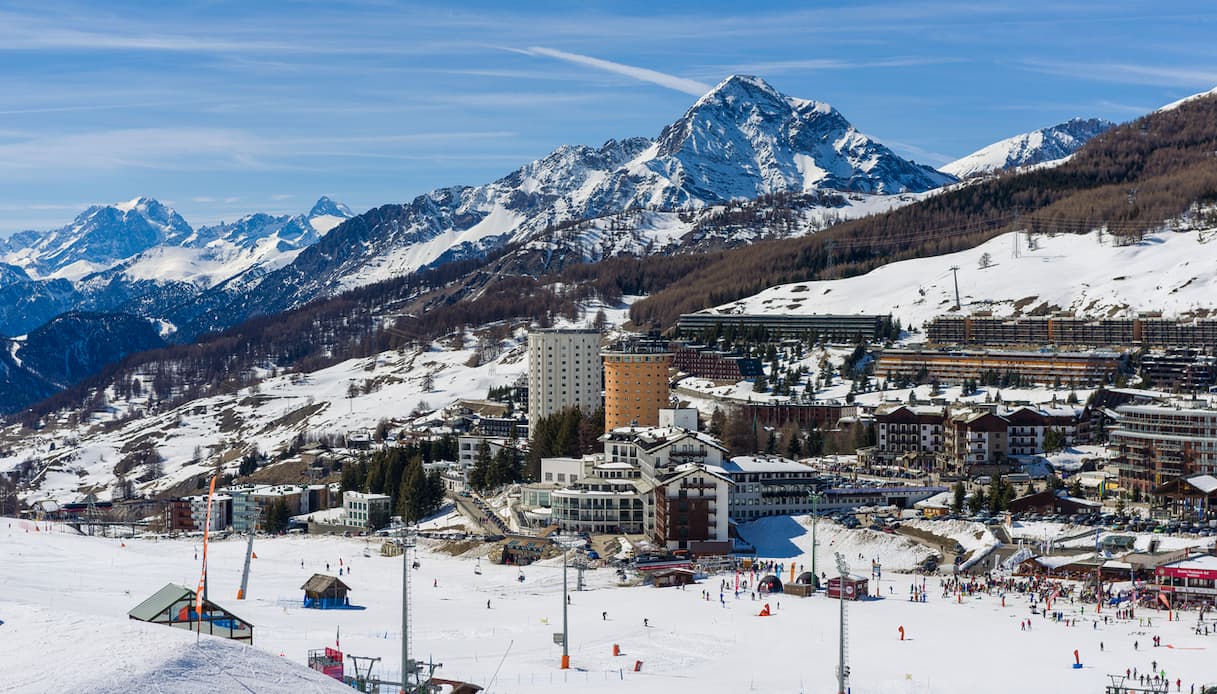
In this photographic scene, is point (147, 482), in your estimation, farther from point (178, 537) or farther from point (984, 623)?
point (984, 623)

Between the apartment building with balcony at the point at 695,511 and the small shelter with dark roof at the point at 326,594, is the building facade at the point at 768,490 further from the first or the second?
the small shelter with dark roof at the point at 326,594

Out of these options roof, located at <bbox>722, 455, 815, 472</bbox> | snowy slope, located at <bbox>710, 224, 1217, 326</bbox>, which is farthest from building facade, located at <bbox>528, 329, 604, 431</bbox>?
snowy slope, located at <bbox>710, 224, 1217, 326</bbox>

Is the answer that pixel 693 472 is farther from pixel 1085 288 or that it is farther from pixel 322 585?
pixel 1085 288

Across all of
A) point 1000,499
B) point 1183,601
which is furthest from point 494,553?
point 1183,601

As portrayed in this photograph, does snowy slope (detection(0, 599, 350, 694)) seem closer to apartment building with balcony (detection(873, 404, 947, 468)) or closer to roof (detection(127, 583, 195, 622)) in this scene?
roof (detection(127, 583, 195, 622))

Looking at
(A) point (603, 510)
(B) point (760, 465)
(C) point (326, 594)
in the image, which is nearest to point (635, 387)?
(B) point (760, 465)

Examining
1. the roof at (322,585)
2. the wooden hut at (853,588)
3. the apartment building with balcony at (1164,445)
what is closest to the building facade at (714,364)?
the apartment building with balcony at (1164,445)
